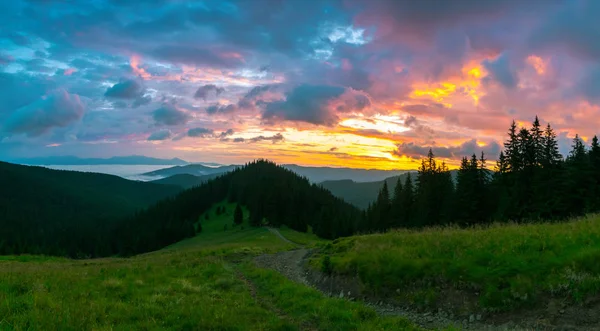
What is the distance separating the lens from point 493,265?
41.9ft

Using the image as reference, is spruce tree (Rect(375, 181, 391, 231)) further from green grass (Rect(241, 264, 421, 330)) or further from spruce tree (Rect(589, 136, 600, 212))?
green grass (Rect(241, 264, 421, 330))

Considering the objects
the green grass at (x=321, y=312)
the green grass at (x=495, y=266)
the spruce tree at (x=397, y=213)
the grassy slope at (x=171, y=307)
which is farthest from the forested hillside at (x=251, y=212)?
the grassy slope at (x=171, y=307)

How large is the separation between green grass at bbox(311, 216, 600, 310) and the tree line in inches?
1188

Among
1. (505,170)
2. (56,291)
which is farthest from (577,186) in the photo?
(56,291)

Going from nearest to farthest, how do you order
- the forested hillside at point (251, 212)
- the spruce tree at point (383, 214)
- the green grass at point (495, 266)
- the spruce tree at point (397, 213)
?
1. the green grass at point (495, 266)
2. the spruce tree at point (397, 213)
3. the spruce tree at point (383, 214)
4. the forested hillside at point (251, 212)

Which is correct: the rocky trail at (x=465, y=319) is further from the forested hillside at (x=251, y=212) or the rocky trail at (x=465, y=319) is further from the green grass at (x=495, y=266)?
the forested hillside at (x=251, y=212)

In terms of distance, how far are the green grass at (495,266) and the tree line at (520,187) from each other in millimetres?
30167

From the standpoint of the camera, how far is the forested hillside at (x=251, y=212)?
348ft

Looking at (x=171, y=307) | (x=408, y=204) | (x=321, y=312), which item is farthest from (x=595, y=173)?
(x=171, y=307)

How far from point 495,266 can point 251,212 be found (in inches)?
4436

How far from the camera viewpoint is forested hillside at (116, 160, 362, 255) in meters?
106

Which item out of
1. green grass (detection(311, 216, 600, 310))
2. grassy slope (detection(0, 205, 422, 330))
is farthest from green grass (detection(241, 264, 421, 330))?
green grass (detection(311, 216, 600, 310))

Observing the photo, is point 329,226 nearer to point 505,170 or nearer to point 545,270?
point 505,170

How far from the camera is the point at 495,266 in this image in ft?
A: 41.6
